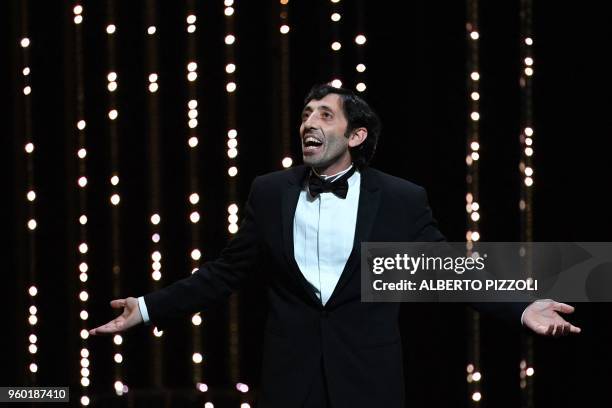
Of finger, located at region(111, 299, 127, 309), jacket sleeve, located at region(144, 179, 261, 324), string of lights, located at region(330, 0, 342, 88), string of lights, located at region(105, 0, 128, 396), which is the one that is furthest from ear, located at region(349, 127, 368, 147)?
string of lights, located at region(105, 0, 128, 396)

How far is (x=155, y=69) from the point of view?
9.46ft

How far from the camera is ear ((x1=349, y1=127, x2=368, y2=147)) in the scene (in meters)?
1.88

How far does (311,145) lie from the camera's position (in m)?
1.81

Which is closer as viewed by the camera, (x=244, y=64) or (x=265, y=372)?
(x=265, y=372)

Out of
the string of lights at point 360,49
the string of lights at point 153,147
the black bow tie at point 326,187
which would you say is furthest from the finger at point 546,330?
the string of lights at point 153,147

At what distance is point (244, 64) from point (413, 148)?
0.74 m

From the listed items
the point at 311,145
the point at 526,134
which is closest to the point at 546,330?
the point at 311,145

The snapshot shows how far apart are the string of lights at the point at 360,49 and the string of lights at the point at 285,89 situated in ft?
0.89

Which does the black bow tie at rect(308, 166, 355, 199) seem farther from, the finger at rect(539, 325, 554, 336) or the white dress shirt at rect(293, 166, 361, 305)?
the finger at rect(539, 325, 554, 336)

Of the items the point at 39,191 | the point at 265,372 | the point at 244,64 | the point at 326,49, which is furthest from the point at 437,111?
the point at 39,191

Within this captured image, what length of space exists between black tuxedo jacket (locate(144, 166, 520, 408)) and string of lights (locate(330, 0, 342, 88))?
0.96 meters

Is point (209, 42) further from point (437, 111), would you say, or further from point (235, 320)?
point (235, 320)

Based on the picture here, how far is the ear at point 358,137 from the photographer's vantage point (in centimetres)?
188

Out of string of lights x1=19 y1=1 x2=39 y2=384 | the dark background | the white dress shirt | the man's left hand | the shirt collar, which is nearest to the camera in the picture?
the man's left hand
